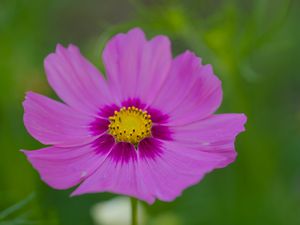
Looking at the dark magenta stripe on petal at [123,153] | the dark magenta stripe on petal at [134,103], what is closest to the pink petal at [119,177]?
the dark magenta stripe on petal at [123,153]

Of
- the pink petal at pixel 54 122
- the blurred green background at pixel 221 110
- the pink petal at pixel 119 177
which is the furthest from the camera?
the blurred green background at pixel 221 110

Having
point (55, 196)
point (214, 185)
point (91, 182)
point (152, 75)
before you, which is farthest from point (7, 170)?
point (91, 182)

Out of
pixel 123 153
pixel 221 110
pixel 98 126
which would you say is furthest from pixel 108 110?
pixel 221 110

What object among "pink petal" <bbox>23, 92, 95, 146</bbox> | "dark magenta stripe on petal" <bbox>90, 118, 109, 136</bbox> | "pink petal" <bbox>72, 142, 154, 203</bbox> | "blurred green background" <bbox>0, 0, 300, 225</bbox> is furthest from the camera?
"blurred green background" <bbox>0, 0, 300, 225</bbox>

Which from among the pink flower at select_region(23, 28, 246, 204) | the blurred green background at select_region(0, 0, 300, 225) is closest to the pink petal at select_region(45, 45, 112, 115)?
the pink flower at select_region(23, 28, 246, 204)

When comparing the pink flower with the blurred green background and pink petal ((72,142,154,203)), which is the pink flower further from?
the blurred green background

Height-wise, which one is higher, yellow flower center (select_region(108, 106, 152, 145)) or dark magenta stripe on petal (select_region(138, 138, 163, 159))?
yellow flower center (select_region(108, 106, 152, 145))

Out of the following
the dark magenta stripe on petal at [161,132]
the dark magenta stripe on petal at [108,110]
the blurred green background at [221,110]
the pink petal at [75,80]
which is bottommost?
the dark magenta stripe on petal at [161,132]

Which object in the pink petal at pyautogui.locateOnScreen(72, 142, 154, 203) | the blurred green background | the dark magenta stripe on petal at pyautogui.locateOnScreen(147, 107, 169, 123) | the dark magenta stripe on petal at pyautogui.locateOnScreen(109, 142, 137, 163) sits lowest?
the pink petal at pyautogui.locateOnScreen(72, 142, 154, 203)

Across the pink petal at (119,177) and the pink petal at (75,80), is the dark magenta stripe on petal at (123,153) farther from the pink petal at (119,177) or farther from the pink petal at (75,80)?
the pink petal at (75,80)
